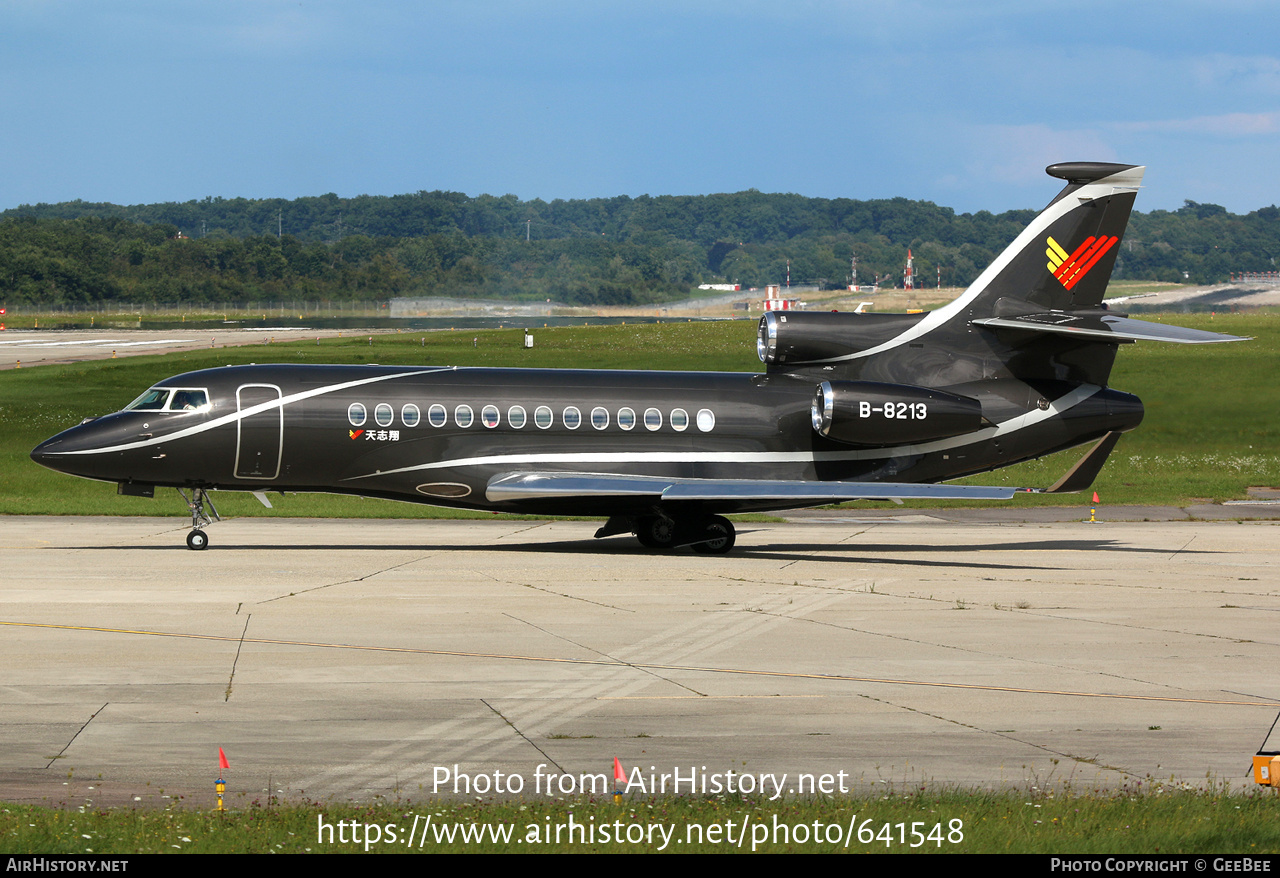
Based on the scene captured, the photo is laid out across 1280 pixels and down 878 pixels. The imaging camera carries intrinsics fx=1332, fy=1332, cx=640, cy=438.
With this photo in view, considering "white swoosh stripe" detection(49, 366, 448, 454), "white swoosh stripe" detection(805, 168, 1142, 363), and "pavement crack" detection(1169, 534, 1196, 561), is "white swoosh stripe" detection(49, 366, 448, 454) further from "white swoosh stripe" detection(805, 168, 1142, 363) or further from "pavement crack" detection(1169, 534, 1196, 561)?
"pavement crack" detection(1169, 534, 1196, 561)

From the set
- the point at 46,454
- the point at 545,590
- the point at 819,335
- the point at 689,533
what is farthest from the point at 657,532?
the point at 46,454

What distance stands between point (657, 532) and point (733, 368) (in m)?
34.9

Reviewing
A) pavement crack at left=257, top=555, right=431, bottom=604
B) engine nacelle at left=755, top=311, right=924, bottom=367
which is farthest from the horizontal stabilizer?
pavement crack at left=257, top=555, right=431, bottom=604

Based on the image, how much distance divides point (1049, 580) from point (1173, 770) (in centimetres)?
1407

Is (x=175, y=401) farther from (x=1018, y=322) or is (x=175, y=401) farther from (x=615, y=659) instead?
(x=1018, y=322)

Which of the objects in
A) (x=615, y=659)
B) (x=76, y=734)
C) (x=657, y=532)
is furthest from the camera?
(x=657, y=532)

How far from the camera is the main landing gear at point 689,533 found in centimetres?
3005

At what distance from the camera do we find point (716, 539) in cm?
3005

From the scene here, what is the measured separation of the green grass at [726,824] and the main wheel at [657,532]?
62.8ft

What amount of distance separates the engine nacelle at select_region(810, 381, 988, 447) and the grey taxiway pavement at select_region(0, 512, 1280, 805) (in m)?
2.84

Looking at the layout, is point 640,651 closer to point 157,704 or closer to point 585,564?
point 157,704

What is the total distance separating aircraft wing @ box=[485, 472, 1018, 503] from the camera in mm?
27734

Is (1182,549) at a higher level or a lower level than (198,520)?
lower

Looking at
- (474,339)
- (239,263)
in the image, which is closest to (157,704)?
(474,339)
